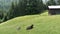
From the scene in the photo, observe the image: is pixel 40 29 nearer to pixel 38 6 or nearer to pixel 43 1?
pixel 38 6

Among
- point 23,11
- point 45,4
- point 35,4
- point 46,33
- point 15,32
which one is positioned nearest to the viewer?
point 46,33

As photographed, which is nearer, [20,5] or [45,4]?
[20,5]

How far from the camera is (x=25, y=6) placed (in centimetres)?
9119

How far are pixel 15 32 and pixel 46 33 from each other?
6.20m

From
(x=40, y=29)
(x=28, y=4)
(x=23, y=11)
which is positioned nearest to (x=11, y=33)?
(x=40, y=29)

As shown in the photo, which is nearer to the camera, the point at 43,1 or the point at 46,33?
the point at 46,33

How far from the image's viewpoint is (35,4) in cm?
9450

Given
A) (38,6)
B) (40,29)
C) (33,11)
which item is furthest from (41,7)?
(40,29)

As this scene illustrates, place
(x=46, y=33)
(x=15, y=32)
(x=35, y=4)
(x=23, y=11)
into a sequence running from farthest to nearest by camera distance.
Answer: (x=35, y=4) < (x=23, y=11) < (x=15, y=32) < (x=46, y=33)

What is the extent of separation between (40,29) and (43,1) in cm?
7843

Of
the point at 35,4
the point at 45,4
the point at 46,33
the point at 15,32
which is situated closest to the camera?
the point at 46,33

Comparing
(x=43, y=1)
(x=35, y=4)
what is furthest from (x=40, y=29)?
(x=43, y=1)

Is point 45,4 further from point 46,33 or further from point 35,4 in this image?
point 46,33

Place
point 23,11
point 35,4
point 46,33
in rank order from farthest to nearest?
1. point 35,4
2. point 23,11
3. point 46,33
